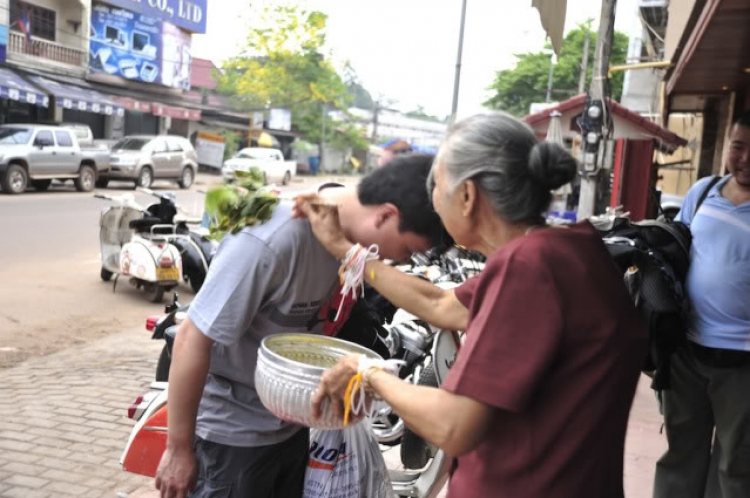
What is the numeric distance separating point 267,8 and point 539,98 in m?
14.0

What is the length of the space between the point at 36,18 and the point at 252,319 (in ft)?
90.2

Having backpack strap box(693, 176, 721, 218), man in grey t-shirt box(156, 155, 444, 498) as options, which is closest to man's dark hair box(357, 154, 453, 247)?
man in grey t-shirt box(156, 155, 444, 498)

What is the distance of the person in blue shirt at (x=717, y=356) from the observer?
9.67ft

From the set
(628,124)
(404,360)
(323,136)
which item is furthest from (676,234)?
(323,136)

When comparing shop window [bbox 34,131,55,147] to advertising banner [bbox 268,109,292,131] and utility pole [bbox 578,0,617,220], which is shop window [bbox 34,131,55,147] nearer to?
utility pole [bbox 578,0,617,220]

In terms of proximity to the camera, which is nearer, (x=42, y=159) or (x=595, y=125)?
(x=595, y=125)

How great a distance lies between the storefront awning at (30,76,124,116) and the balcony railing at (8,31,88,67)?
109 cm

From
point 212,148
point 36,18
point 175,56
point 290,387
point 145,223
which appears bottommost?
point 145,223

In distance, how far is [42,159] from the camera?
1814 cm

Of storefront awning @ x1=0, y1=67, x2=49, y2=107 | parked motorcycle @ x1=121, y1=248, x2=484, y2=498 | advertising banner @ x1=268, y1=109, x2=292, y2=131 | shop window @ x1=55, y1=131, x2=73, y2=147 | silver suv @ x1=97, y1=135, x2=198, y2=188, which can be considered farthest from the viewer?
advertising banner @ x1=268, y1=109, x2=292, y2=131

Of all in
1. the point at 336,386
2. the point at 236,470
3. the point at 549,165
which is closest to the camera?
the point at 549,165

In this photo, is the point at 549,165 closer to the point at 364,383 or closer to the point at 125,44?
the point at 364,383

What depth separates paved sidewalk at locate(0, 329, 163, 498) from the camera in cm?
372

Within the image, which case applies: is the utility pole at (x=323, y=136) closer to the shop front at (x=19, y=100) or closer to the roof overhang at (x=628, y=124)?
the shop front at (x=19, y=100)
